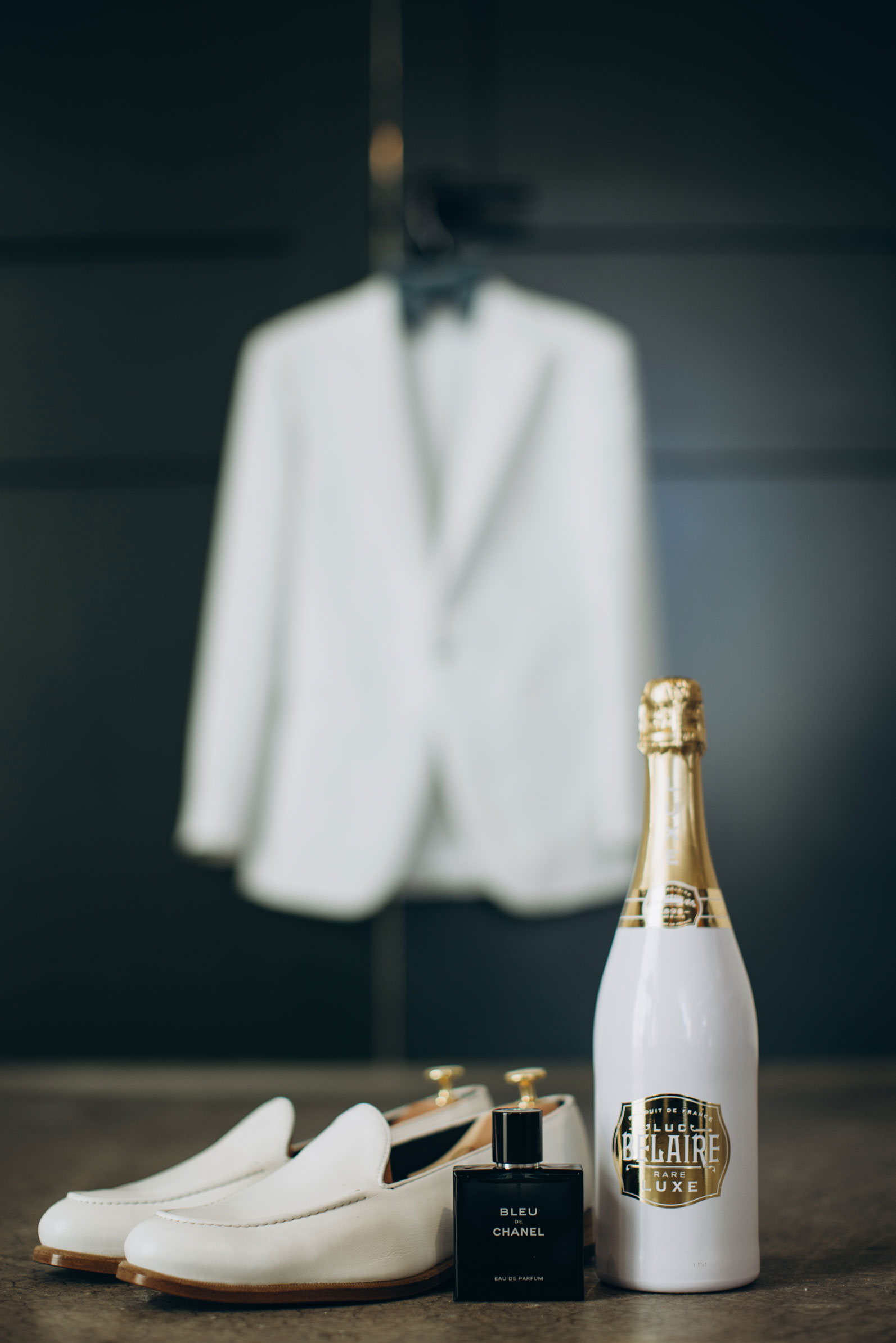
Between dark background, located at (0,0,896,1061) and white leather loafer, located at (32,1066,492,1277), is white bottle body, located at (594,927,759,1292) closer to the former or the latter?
white leather loafer, located at (32,1066,492,1277)

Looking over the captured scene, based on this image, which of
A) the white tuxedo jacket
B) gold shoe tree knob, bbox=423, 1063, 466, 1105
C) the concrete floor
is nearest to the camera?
the concrete floor

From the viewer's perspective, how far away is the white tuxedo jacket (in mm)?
1660

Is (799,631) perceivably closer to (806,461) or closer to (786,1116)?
(806,461)

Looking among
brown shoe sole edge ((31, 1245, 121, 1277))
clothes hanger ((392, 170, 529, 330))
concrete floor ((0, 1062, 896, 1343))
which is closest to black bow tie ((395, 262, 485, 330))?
clothes hanger ((392, 170, 529, 330))

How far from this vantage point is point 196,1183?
1.75ft

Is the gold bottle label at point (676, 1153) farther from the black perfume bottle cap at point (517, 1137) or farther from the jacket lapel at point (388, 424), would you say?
the jacket lapel at point (388, 424)

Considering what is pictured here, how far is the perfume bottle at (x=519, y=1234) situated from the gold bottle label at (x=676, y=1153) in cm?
3

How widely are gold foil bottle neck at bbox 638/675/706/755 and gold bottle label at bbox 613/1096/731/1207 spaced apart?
145mm

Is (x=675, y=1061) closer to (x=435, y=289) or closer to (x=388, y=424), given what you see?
(x=388, y=424)

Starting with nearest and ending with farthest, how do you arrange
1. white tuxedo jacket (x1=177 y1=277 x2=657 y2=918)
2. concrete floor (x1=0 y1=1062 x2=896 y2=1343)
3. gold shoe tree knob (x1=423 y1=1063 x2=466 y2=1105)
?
concrete floor (x1=0 y1=1062 x2=896 y2=1343)
gold shoe tree knob (x1=423 y1=1063 x2=466 y2=1105)
white tuxedo jacket (x1=177 y1=277 x2=657 y2=918)

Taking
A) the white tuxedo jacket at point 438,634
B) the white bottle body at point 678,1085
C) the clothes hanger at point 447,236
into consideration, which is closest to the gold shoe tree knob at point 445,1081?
the white bottle body at point 678,1085

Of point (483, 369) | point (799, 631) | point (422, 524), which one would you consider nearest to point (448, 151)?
point (483, 369)

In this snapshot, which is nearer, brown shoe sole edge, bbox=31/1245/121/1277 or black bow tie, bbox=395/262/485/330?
brown shoe sole edge, bbox=31/1245/121/1277

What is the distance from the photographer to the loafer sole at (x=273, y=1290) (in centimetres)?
44
